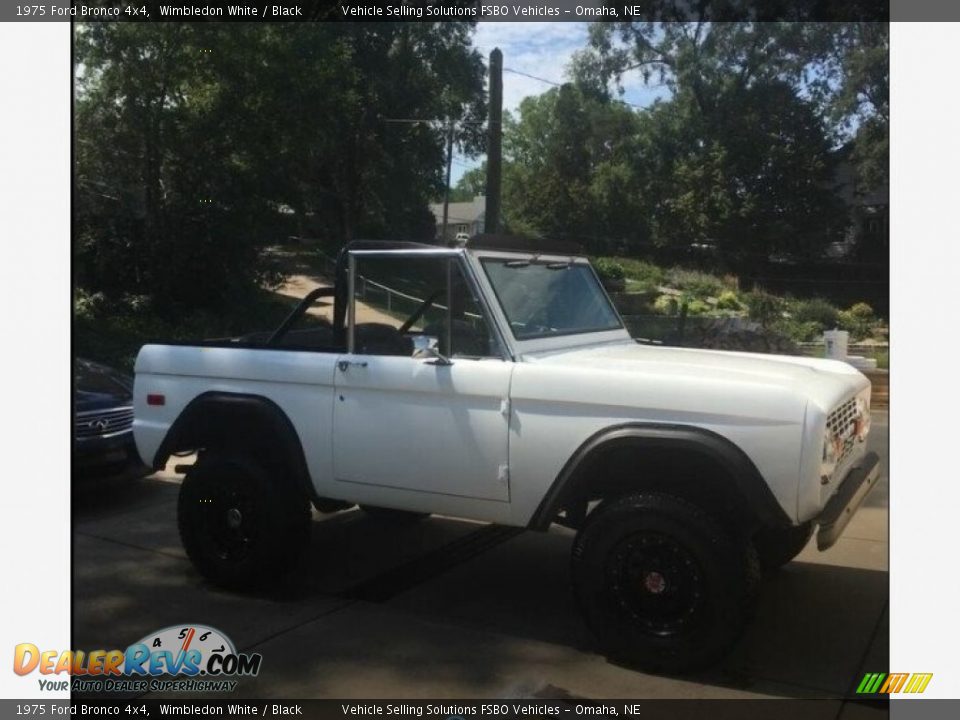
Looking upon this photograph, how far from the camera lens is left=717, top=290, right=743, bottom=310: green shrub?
75.2 feet

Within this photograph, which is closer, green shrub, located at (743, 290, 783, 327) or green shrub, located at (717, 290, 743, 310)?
green shrub, located at (743, 290, 783, 327)

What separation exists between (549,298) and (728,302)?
19.2 meters

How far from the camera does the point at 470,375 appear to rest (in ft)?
14.0

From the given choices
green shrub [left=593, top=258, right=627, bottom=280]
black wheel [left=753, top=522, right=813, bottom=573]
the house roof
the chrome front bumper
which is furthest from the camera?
the house roof

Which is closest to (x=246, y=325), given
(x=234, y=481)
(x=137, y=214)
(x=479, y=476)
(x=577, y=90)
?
(x=137, y=214)

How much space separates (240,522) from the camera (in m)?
4.94

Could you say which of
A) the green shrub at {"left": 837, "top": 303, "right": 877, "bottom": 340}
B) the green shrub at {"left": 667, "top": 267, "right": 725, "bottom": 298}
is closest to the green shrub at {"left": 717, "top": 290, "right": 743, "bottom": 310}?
the green shrub at {"left": 667, "top": 267, "right": 725, "bottom": 298}

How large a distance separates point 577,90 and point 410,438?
89.0 ft

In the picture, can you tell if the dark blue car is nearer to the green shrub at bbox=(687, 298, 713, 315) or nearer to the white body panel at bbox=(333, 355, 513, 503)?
the white body panel at bbox=(333, 355, 513, 503)

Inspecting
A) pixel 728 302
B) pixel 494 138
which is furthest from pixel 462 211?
pixel 494 138

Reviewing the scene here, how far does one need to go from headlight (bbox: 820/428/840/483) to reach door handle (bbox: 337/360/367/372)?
2.25 m

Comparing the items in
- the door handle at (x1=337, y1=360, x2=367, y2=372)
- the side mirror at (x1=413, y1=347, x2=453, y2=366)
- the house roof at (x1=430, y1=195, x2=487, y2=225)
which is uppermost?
the house roof at (x1=430, y1=195, x2=487, y2=225)
